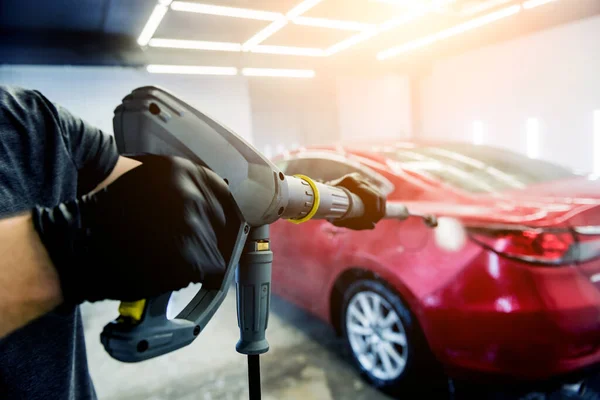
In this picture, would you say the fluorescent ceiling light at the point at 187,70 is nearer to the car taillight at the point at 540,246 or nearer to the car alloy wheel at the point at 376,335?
the car alloy wheel at the point at 376,335

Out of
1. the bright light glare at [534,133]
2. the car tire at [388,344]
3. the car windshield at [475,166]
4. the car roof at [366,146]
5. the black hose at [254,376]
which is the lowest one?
the car tire at [388,344]

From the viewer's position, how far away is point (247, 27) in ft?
14.9

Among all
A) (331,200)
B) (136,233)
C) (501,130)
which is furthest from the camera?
(501,130)

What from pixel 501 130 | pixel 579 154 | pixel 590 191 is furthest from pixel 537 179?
pixel 501 130

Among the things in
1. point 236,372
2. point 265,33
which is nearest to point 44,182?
point 236,372

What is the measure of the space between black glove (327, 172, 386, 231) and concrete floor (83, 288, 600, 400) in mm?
1124

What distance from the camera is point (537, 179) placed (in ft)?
6.36

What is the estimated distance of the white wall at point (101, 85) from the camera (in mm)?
2969

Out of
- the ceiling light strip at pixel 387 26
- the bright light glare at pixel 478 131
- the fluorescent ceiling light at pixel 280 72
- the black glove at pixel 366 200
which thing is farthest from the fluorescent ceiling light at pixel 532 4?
the black glove at pixel 366 200

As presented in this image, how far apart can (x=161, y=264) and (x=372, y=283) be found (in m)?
1.57

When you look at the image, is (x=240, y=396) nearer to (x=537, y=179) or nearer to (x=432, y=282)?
(x=432, y=282)

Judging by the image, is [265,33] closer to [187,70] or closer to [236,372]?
[187,70]

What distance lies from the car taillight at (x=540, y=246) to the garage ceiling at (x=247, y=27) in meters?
2.49

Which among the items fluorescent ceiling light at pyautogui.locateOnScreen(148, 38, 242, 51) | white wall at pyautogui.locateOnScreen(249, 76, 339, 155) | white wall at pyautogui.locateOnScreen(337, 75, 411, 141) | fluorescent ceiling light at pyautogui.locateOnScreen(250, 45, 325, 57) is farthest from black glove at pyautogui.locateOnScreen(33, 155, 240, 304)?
white wall at pyautogui.locateOnScreen(337, 75, 411, 141)
